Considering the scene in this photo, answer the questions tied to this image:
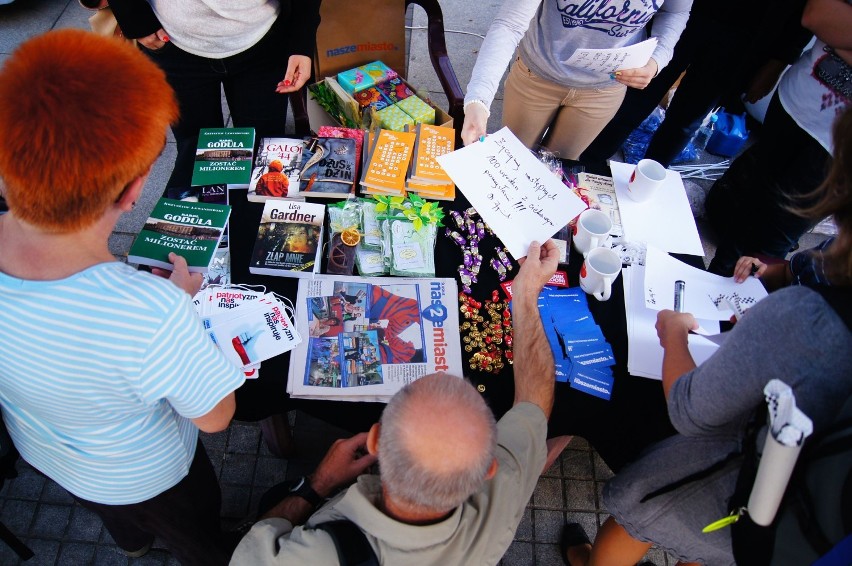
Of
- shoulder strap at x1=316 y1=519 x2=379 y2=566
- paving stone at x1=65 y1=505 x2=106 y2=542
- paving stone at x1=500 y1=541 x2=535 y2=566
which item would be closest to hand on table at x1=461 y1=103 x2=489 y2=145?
shoulder strap at x1=316 y1=519 x2=379 y2=566

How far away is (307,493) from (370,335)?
19.7 inches

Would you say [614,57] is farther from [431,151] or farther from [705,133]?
[705,133]

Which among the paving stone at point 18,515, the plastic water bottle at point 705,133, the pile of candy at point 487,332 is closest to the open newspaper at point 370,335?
the pile of candy at point 487,332

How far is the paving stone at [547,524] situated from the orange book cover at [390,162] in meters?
1.60

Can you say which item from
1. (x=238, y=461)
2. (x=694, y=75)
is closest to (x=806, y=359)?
(x=238, y=461)

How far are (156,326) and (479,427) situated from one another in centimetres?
69

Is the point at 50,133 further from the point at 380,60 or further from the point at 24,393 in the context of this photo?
the point at 380,60

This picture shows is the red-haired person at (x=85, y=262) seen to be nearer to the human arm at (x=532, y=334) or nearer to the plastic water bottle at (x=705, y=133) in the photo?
the human arm at (x=532, y=334)

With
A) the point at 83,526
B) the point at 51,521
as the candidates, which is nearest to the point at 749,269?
the point at 83,526

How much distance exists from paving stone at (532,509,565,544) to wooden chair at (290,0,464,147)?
1.73m

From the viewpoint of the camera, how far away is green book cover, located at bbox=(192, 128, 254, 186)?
1.97m

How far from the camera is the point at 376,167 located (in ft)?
6.73

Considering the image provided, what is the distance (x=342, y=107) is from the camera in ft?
9.32

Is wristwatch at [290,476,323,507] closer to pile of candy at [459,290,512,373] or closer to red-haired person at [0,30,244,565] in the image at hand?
red-haired person at [0,30,244,565]
